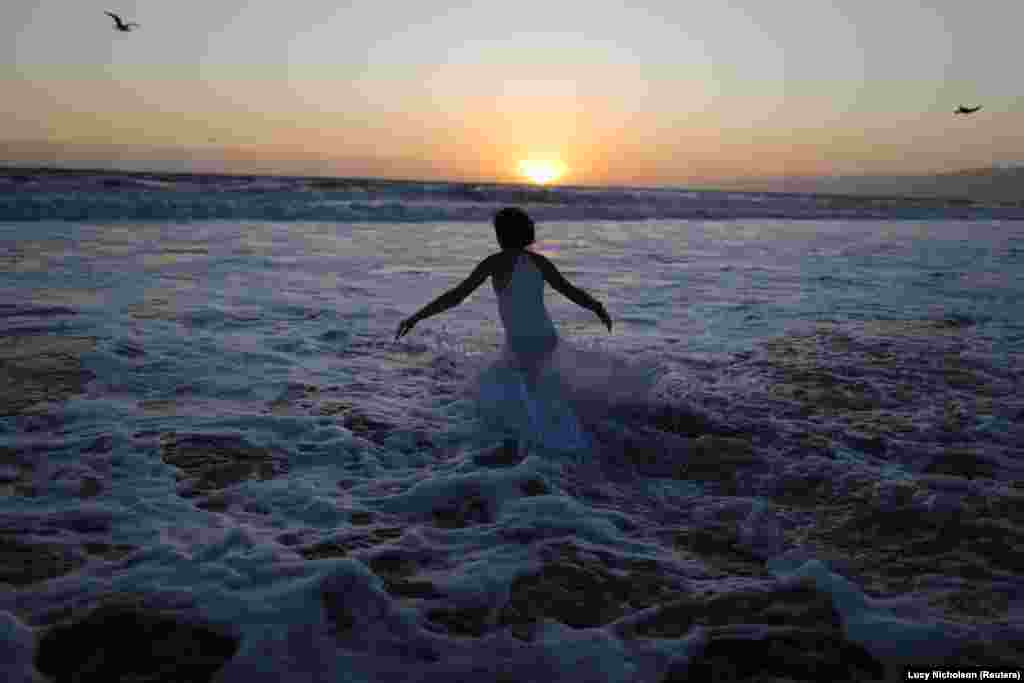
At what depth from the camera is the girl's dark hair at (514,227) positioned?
5.10m

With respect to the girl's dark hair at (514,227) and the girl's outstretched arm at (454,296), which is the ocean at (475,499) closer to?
the girl's outstretched arm at (454,296)

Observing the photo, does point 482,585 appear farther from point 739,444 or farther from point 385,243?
point 385,243

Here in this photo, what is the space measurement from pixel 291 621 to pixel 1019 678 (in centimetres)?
246

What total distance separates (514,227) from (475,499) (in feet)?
7.60

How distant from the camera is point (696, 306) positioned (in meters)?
9.01

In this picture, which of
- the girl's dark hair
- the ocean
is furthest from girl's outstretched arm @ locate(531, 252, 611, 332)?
the ocean

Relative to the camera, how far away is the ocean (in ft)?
7.78

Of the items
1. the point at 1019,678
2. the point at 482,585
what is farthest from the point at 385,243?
the point at 1019,678

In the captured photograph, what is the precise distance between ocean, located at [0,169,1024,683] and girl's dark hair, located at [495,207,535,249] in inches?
51.2

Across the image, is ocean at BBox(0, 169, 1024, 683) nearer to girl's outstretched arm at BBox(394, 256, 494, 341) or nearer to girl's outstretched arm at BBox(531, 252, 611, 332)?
girl's outstretched arm at BBox(394, 256, 494, 341)

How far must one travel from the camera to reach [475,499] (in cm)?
353

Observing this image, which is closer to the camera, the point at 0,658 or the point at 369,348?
the point at 0,658

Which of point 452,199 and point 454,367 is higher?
point 452,199

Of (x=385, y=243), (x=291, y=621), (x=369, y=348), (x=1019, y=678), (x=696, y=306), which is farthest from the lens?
(x=385, y=243)
